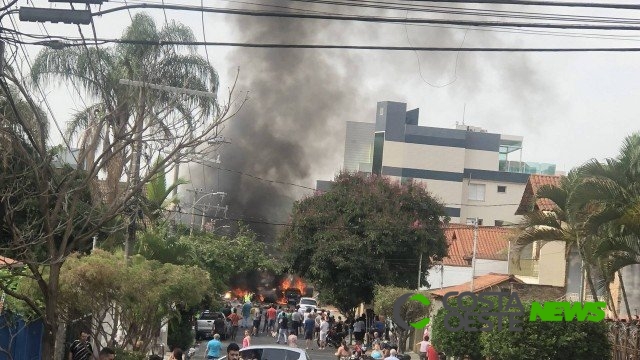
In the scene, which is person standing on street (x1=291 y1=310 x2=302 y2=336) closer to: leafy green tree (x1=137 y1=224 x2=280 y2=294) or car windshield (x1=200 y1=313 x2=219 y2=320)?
leafy green tree (x1=137 y1=224 x2=280 y2=294)

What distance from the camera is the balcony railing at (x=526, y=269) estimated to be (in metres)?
42.2

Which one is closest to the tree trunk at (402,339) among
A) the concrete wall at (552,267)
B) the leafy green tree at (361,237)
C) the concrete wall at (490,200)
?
the concrete wall at (552,267)

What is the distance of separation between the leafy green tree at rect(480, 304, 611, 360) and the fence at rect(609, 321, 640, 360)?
1.14 ft

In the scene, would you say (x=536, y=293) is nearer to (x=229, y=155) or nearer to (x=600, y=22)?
(x=600, y=22)

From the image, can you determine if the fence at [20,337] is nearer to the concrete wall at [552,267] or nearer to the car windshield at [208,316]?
the car windshield at [208,316]

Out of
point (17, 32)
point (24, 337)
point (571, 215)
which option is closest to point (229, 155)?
point (571, 215)

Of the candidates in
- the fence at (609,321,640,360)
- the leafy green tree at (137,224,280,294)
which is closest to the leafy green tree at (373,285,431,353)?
the leafy green tree at (137,224,280,294)

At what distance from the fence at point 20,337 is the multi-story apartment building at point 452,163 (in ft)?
242

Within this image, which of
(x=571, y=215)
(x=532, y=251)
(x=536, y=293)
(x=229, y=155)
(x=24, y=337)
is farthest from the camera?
(x=229, y=155)

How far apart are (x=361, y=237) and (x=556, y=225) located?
23.2 m

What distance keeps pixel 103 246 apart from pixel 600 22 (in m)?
17.5

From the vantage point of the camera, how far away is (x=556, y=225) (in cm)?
2655

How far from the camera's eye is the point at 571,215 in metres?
25.5

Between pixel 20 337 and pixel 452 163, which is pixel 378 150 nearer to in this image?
pixel 452 163
